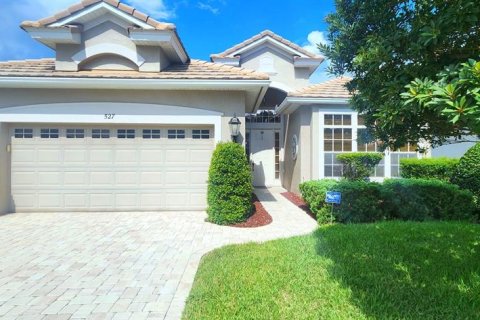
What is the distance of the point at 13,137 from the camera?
9.76 m

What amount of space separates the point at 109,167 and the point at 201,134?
2994 millimetres

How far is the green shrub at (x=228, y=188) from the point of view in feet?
27.5

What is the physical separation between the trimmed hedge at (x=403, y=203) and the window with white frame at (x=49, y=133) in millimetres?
7986

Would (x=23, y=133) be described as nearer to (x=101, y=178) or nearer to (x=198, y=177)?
(x=101, y=178)

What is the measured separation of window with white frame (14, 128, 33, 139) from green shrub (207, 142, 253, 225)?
5.83 m

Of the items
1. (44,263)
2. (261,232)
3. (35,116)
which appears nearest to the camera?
(44,263)

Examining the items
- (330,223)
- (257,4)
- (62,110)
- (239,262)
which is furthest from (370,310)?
(257,4)

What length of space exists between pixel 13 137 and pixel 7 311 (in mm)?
7659

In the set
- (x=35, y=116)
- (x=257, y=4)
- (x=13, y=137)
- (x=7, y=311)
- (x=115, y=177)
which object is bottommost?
(x=7, y=311)

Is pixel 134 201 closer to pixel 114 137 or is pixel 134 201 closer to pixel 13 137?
pixel 114 137

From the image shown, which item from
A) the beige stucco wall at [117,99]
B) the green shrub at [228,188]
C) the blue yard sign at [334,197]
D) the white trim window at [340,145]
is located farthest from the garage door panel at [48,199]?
the white trim window at [340,145]

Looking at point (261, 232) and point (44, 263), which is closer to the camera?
point (44, 263)

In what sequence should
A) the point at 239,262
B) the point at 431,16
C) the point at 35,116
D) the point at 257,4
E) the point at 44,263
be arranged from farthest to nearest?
the point at 257,4 < the point at 35,116 < the point at 44,263 < the point at 239,262 < the point at 431,16

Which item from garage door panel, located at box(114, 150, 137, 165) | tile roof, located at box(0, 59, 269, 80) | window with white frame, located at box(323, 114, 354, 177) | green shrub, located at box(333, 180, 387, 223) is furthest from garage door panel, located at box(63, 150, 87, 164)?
window with white frame, located at box(323, 114, 354, 177)
